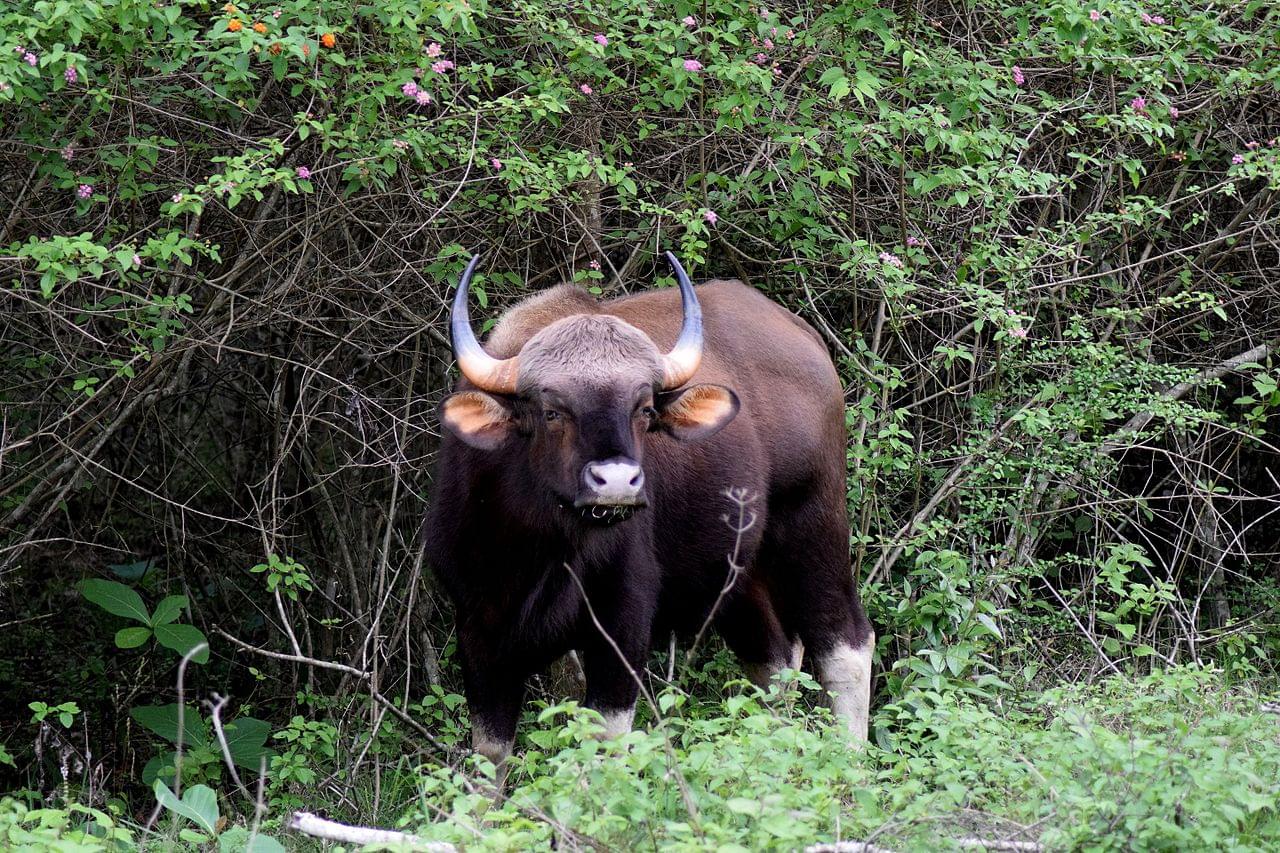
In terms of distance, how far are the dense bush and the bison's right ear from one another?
103cm

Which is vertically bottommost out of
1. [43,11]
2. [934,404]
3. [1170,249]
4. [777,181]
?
[934,404]

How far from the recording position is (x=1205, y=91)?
729 centimetres

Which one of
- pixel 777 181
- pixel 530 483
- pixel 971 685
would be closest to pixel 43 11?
pixel 530 483

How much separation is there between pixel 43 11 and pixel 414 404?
116 inches

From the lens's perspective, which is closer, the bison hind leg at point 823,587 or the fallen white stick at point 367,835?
the fallen white stick at point 367,835

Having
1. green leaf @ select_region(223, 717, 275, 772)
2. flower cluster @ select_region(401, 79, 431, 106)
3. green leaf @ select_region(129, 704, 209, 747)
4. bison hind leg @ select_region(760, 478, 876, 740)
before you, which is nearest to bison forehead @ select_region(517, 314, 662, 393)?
flower cluster @ select_region(401, 79, 431, 106)

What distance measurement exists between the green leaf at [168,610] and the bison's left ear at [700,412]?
3.02 m

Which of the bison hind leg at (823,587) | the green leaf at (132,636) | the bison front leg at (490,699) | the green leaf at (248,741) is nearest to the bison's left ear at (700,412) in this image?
the bison hind leg at (823,587)

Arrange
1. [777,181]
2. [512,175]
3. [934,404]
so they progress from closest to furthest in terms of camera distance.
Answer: [512,175]
[777,181]
[934,404]

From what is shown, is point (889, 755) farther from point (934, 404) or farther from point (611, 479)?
point (934, 404)

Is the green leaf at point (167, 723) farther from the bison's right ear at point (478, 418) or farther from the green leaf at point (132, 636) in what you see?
the bison's right ear at point (478, 418)

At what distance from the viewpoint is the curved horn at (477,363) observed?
203 inches

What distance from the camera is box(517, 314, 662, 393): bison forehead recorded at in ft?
16.4

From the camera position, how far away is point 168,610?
7.00 m
